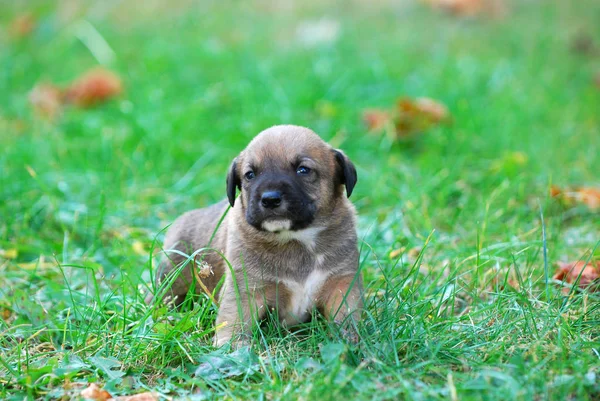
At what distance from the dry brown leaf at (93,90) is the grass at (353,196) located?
140 mm

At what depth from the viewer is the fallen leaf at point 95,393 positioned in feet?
11.3

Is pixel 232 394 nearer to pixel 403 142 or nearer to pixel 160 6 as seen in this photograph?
pixel 403 142

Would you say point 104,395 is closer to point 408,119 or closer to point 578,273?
point 578,273

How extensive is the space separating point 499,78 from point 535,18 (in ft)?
9.99

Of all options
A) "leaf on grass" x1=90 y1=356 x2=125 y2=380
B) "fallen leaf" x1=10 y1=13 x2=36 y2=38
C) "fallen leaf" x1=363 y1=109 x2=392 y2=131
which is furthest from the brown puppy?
"fallen leaf" x1=10 y1=13 x2=36 y2=38

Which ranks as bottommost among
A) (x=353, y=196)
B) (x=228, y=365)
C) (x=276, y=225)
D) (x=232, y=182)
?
(x=353, y=196)

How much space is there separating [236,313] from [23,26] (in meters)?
8.30

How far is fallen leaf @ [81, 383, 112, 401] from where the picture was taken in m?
3.44

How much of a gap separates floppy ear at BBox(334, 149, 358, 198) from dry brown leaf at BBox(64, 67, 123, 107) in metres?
5.03

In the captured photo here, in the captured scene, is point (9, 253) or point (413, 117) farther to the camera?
point (413, 117)

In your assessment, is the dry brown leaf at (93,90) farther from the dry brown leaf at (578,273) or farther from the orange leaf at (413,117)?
the dry brown leaf at (578,273)

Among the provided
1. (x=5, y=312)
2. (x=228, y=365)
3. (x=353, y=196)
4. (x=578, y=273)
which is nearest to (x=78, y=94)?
(x=353, y=196)

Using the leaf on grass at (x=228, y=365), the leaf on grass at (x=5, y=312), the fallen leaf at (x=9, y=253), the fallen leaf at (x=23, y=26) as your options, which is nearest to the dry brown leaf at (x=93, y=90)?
the fallen leaf at (x=23, y=26)

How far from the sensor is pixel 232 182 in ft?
14.2
